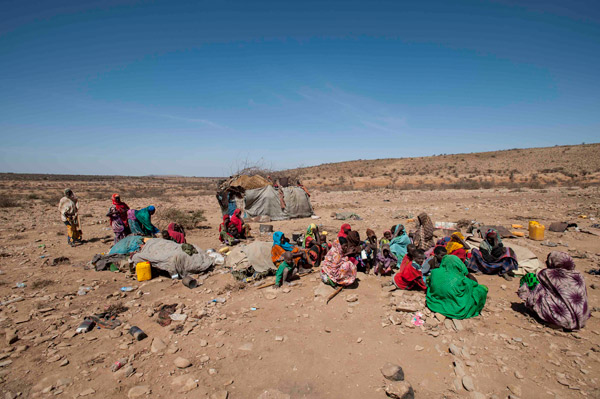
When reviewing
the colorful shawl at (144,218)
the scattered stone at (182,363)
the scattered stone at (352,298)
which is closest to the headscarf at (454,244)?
the scattered stone at (352,298)

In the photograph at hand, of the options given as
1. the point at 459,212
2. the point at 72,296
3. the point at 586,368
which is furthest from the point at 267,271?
the point at 459,212

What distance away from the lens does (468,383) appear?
10.2 ft

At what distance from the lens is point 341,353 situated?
3.70 meters

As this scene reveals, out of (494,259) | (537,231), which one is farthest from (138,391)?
(537,231)

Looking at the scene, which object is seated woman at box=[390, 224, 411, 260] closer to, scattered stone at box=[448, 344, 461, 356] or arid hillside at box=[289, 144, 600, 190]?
scattered stone at box=[448, 344, 461, 356]

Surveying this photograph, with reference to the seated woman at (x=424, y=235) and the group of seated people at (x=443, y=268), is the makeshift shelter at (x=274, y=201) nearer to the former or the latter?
the group of seated people at (x=443, y=268)

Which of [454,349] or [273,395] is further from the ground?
[454,349]

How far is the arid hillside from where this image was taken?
27812 millimetres

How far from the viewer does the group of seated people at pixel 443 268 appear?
3.95m

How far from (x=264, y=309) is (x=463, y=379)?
9.74 ft

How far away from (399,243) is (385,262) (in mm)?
861

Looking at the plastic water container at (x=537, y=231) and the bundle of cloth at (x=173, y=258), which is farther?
the plastic water container at (x=537, y=231)

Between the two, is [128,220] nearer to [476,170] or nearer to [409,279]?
[409,279]

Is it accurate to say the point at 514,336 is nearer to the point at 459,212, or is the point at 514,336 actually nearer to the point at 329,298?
the point at 329,298
